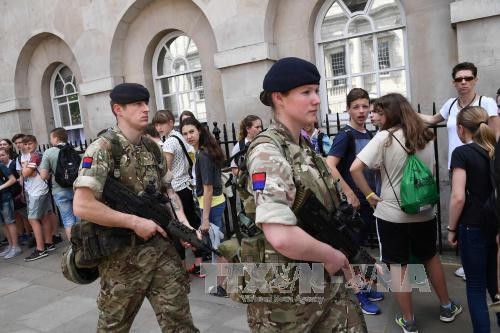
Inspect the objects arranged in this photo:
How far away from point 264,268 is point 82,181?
1322mm

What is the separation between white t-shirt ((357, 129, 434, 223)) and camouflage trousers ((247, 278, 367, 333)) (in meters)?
1.33

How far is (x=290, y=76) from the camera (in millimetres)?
1894

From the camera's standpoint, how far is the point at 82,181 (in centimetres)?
261

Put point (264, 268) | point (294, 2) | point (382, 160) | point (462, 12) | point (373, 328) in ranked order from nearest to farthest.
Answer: point (264, 268) < point (382, 160) < point (373, 328) < point (462, 12) < point (294, 2)

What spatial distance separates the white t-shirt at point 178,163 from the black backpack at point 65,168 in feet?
6.02

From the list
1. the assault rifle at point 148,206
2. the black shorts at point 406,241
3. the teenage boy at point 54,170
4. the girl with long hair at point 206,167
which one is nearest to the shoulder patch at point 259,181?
the assault rifle at point 148,206

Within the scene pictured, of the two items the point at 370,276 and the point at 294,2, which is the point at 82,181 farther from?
the point at 294,2

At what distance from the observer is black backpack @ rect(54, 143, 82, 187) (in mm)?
5922

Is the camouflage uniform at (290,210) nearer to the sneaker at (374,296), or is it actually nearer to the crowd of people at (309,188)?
the crowd of people at (309,188)

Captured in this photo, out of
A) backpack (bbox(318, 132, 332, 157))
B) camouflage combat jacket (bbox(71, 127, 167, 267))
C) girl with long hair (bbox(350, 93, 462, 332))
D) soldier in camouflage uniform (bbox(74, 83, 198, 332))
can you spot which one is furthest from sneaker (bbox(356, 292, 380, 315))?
camouflage combat jacket (bbox(71, 127, 167, 267))

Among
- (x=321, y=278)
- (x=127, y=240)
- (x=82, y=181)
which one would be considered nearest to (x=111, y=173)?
(x=82, y=181)

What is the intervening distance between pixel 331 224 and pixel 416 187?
144 cm

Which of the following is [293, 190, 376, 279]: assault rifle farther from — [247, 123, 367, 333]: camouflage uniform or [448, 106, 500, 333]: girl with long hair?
[448, 106, 500, 333]: girl with long hair

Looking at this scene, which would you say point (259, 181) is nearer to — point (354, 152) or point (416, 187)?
point (416, 187)
